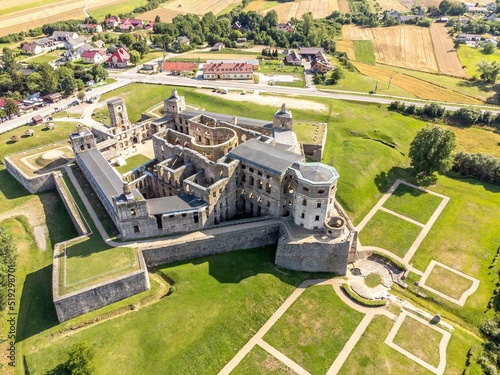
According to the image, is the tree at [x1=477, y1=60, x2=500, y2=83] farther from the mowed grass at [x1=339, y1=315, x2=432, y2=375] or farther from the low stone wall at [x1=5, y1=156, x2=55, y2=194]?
the low stone wall at [x1=5, y1=156, x2=55, y2=194]

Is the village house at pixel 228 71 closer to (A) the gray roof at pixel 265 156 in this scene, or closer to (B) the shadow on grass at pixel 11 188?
(A) the gray roof at pixel 265 156

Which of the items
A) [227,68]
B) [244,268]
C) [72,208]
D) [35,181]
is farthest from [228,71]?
[244,268]

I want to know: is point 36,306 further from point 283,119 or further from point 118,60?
point 118,60

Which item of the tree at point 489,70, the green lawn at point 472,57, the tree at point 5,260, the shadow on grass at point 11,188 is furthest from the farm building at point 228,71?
the green lawn at point 472,57

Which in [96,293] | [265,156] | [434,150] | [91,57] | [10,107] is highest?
[265,156]

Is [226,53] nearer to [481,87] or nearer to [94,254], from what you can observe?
[481,87]

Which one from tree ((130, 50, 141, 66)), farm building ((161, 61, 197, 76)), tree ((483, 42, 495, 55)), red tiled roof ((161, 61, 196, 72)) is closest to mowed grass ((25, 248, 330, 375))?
farm building ((161, 61, 197, 76))
